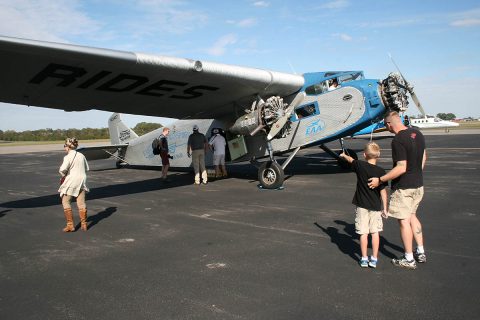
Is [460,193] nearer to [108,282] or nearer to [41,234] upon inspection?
[108,282]

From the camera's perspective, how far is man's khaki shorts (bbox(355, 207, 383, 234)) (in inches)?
158

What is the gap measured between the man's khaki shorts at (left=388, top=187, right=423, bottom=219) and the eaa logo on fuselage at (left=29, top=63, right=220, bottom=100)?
570 cm

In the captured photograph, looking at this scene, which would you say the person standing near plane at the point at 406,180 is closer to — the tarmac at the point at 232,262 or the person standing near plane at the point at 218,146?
the tarmac at the point at 232,262

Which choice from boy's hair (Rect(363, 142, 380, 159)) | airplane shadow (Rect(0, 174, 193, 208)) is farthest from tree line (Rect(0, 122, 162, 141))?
boy's hair (Rect(363, 142, 380, 159))

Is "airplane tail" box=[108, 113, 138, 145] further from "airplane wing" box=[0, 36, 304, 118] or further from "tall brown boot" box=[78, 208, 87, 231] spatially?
"tall brown boot" box=[78, 208, 87, 231]

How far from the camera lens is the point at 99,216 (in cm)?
717

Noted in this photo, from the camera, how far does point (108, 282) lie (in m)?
3.97

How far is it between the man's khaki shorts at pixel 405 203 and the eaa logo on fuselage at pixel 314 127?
6.16 meters

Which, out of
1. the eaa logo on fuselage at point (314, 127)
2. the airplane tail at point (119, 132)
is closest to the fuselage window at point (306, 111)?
the eaa logo on fuselage at point (314, 127)

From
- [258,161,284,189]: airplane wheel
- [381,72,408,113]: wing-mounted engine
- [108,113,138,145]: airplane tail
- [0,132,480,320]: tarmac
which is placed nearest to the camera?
[0,132,480,320]: tarmac

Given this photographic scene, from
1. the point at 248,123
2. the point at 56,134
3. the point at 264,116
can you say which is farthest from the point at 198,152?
the point at 56,134

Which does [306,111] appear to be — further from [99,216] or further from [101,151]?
[101,151]

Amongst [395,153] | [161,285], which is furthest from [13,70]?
[395,153]

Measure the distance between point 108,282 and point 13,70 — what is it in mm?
4422
